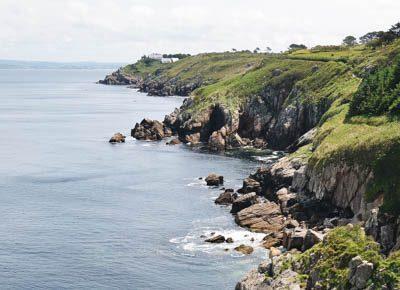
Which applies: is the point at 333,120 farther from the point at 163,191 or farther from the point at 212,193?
the point at 163,191

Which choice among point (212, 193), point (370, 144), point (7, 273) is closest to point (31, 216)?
point (7, 273)

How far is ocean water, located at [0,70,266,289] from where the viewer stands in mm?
78812

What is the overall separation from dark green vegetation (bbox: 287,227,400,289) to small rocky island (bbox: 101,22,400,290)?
11 centimetres

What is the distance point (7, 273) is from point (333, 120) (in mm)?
69490

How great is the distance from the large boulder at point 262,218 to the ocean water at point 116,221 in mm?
2216

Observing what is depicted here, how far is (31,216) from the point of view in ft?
343

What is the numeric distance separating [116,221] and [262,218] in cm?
2370

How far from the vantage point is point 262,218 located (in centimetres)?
9981

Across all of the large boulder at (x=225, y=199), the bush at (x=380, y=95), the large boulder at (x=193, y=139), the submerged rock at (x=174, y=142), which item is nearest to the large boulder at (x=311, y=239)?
the bush at (x=380, y=95)

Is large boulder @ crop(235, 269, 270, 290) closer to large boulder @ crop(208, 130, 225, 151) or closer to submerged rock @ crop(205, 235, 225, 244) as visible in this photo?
submerged rock @ crop(205, 235, 225, 244)

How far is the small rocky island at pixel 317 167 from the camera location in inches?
2402

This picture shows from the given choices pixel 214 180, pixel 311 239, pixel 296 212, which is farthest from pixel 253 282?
pixel 214 180

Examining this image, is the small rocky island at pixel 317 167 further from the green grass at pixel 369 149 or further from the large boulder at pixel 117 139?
the large boulder at pixel 117 139

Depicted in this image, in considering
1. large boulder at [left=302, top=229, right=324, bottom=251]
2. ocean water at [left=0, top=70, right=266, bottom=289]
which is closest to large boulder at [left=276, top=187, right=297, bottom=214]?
ocean water at [left=0, top=70, right=266, bottom=289]
